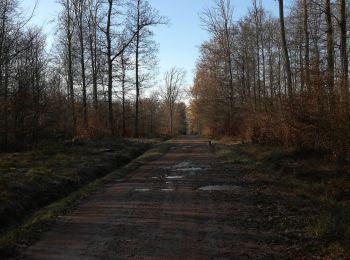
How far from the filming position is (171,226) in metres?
8.92

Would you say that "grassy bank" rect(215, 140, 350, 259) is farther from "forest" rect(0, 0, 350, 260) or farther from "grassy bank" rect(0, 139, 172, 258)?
"grassy bank" rect(0, 139, 172, 258)

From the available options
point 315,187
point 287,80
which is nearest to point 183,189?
point 315,187

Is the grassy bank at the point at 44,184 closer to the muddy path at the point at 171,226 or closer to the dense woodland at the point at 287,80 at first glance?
the muddy path at the point at 171,226

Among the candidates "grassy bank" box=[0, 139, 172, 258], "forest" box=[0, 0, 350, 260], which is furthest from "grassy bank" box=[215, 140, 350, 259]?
"grassy bank" box=[0, 139, 172, 258]

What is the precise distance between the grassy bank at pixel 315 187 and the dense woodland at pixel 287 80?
33.8 inches

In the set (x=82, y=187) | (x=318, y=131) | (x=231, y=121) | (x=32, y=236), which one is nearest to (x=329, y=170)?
(x=318, y=131)

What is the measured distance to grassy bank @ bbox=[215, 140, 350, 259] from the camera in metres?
7.50

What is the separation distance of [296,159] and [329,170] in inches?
136

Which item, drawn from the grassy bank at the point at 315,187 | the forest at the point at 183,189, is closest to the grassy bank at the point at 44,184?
the forest at the point at 183,189

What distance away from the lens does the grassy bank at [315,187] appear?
7.50 metres

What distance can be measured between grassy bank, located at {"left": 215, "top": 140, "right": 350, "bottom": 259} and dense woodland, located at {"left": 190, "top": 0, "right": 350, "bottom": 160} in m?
0.86

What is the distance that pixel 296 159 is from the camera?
1752 cm

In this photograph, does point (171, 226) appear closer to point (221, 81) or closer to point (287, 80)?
point (287, 80)

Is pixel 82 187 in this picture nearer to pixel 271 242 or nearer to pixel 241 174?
pixel 241 174
